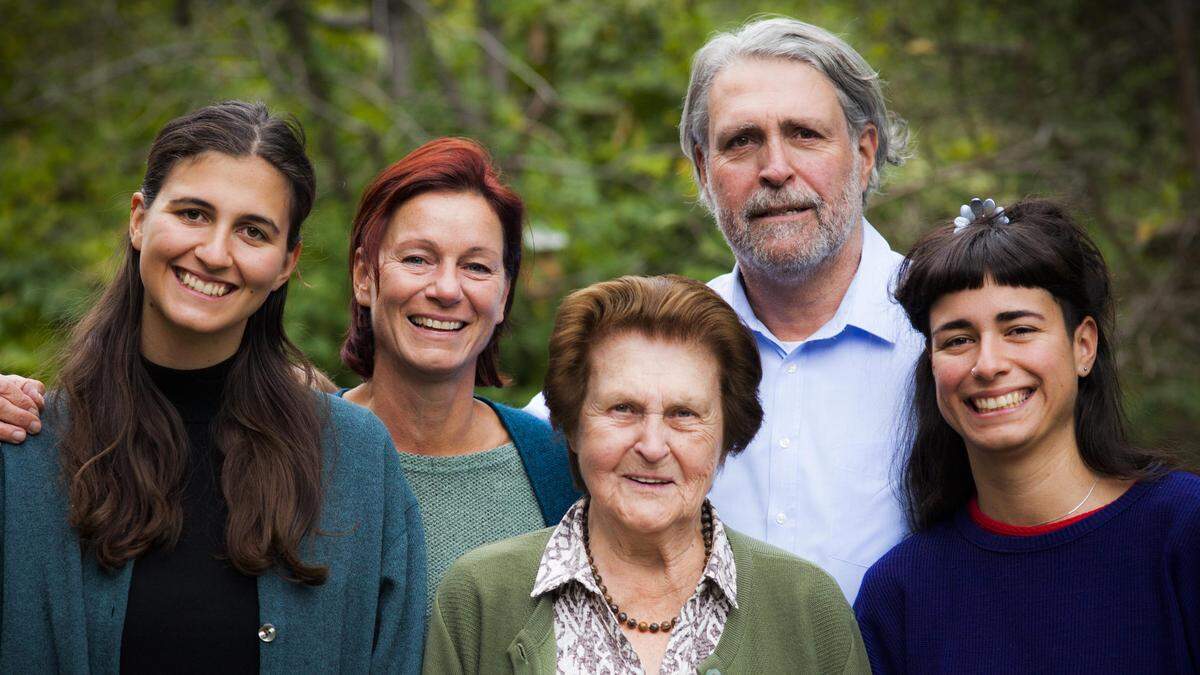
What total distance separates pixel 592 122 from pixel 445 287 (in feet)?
18.8

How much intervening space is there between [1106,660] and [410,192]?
1.91 meters

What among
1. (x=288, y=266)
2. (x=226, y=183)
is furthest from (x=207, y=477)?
(x=226, y=183)

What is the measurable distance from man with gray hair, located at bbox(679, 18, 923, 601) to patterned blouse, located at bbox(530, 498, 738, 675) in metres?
0.48

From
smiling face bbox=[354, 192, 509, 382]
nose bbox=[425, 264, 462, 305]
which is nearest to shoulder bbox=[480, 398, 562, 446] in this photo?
smiling face bbox=[354, 192, 509, 382]

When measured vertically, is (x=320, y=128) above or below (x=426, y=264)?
above

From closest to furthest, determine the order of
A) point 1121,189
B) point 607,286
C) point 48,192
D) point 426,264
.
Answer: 1. point 607,286
2. point 426,264
3. point 1121,189
4. point 48,192

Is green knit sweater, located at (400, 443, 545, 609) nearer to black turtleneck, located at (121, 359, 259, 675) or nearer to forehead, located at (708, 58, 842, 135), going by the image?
black turtleneck, located at (121, 359, 259, 675)

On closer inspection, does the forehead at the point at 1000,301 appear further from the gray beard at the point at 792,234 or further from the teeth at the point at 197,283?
the teeth at the point at 197,283

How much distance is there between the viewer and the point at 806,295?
355cm

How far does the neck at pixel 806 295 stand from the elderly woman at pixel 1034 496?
46 centimetres

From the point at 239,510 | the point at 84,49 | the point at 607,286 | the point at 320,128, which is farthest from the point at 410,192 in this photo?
the point at 84,49

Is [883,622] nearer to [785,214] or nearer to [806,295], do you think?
[806,295]

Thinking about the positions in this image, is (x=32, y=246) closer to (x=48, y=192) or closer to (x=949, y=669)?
(x=48, y=192)

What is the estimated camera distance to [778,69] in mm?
3607
